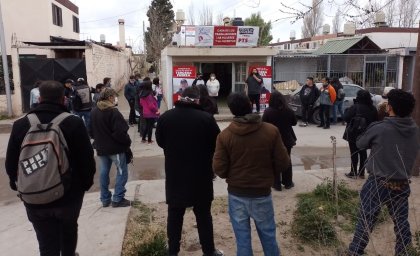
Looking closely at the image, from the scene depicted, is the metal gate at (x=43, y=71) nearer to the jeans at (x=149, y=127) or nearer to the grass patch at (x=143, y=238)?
the jeans at (x=149, y=127)

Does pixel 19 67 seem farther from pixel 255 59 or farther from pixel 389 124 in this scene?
pixel 389 124

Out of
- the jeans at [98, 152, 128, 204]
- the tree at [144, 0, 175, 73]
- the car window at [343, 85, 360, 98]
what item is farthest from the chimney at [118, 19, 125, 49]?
the jeans at [98, 152, 128, 204]

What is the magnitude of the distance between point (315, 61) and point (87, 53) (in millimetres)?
10107

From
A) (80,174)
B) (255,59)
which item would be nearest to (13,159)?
(80,174)

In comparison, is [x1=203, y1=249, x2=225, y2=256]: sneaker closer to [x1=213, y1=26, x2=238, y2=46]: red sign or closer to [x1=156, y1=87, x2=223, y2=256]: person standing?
[x1=156, y1=87, x2=223, y2=256]: person standing

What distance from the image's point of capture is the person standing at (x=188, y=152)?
12.1 feet

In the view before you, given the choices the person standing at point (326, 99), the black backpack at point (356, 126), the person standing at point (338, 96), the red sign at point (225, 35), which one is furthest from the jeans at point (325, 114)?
the black backpack at point (356, 126)

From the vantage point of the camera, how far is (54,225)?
322 centimetres

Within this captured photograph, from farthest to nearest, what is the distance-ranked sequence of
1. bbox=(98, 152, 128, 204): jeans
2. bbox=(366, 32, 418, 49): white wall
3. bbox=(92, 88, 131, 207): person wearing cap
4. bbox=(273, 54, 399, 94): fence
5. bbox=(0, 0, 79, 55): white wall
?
bbox=(366, 32, 418, 49): white wall, bbox=(0, 0, 79, 55): white wall, bbox=(273, 54, 399, 94): fence, bbox=(98, 152, 128, 204): jeans, bbox=(92, 88, 131, 207): person wearing cap

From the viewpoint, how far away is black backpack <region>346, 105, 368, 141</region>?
636 centimetres

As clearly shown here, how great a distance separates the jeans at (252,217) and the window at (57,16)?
25.3 metres

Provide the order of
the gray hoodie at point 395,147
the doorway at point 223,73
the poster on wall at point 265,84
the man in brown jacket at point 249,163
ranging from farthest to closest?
1. the doorway at point 223,73
2. the poster on wall at point 265,84
3. the gray hoodie at point 395,147
4. the man in brown jacket at point 249,163

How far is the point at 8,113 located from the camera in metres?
14.8

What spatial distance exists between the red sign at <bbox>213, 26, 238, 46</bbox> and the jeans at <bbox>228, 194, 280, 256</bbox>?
11.8m
